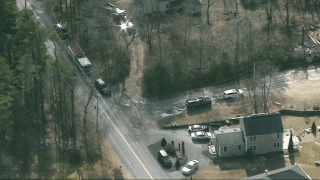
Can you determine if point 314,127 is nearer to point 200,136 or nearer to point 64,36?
point 200,136

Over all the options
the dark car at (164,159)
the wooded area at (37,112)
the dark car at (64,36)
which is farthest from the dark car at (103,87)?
the dark car at (164,159)

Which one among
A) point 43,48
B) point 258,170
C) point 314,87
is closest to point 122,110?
point 43,48

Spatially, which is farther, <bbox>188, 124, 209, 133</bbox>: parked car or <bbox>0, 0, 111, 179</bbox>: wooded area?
<bbox>188, 124, 209, 133</bbox>: parked car

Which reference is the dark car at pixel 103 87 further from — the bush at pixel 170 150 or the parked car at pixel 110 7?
the parked car at pixel 110 7

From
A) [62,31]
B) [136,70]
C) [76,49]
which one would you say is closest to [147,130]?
[136,70]

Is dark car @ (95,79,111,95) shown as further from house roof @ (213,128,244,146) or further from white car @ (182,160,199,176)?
white car @ (182,160,199,176)

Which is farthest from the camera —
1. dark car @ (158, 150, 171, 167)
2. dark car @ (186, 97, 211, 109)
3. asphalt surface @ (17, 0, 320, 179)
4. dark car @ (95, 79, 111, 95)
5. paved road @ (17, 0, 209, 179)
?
dark car @ (95, 79, 111, 95)

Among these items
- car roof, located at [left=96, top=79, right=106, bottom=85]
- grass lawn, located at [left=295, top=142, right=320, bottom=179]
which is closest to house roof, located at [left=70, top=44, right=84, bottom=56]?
car roof, located at [left=96, top=79, right=106, bottom=85]
